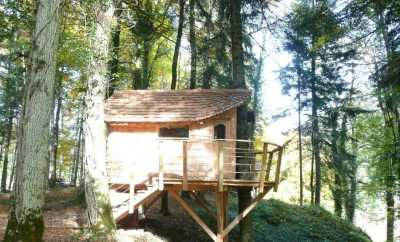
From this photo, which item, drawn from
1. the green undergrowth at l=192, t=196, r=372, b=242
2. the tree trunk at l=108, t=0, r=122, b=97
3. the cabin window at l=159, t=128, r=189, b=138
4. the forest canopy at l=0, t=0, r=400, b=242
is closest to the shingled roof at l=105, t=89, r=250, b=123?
the forest canopy at l=0, t=0, r=400, b=242

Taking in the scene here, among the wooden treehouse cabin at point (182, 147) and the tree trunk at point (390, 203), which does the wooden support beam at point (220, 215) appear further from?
the tree trunk at point (390, 203)

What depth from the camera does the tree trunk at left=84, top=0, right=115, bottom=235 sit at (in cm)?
884

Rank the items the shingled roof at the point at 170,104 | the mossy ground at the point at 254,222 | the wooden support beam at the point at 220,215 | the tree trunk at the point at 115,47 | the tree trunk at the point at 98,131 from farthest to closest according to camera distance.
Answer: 1. the shingled roof at the point at 170,104
2. the mossy ground at the point at 254,222
3. the wooden support beam at the point at 220,215
4. the tree trunk at the point at 115,47
5. the tree trunk at the point at 98,131

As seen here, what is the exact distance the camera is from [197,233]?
15.5 m

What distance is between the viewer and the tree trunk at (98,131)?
29.0ft

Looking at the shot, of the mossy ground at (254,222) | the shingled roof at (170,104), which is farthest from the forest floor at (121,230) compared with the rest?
the shingled roof at (170,104)

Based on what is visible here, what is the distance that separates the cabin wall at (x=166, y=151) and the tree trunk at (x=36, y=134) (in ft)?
22.4

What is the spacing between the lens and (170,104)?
14.9m

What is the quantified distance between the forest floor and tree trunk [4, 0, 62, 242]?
219 cm

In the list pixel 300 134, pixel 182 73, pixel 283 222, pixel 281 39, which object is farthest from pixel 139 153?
pixel 182 73

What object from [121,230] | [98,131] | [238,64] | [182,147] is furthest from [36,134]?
[238,64]

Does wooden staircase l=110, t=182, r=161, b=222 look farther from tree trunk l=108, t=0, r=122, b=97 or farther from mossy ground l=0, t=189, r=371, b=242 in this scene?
tree trunk l=108, t=0, r=122, b=97

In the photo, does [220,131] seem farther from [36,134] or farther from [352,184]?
[352,184]

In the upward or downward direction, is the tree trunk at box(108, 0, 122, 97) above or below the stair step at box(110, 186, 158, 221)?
above
